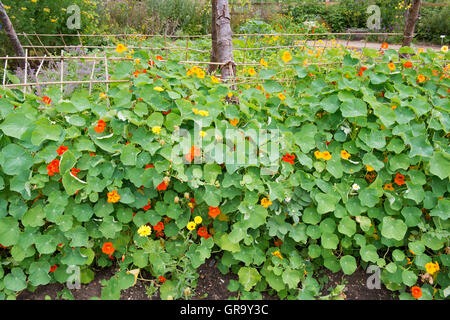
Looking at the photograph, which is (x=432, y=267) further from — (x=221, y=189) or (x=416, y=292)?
(x=221, y=189)

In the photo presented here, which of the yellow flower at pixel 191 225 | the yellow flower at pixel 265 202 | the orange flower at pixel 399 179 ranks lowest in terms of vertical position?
the yellow flower at pixel 191 225

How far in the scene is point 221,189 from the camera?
195cm

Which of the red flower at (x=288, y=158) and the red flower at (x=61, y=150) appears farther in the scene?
the red flower at (x=288, y=158)

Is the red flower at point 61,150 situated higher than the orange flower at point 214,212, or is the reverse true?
the red flower at point 61,150

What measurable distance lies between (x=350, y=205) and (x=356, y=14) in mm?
9777

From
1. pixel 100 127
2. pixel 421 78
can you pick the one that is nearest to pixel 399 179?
pixel 421 78

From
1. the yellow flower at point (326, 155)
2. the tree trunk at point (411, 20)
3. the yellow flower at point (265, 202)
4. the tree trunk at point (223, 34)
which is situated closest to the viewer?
the yellow flower at point (265, 202)

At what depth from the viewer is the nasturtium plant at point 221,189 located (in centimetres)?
191

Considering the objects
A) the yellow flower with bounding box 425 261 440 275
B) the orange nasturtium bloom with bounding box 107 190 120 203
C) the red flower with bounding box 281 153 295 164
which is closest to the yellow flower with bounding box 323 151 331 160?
the red flower with bounding box 281 153 295 164

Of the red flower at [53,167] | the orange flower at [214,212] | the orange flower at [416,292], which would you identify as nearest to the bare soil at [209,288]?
the orange flower at [416,292]

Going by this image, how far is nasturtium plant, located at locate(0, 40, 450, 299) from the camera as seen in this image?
1.91 m

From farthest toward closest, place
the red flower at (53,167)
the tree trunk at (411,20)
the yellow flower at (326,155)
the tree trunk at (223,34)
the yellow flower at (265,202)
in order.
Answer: the tree trunk at (411,20)
the tree trunk at (223,34)
the yellow flower at (326,155)
the yellow flower at (265,202)
the red flower at (53,167)

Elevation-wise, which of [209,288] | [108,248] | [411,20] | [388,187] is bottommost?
[209,288]

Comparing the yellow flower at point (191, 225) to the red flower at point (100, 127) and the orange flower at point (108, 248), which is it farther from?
the red flower at point (100, 127)
